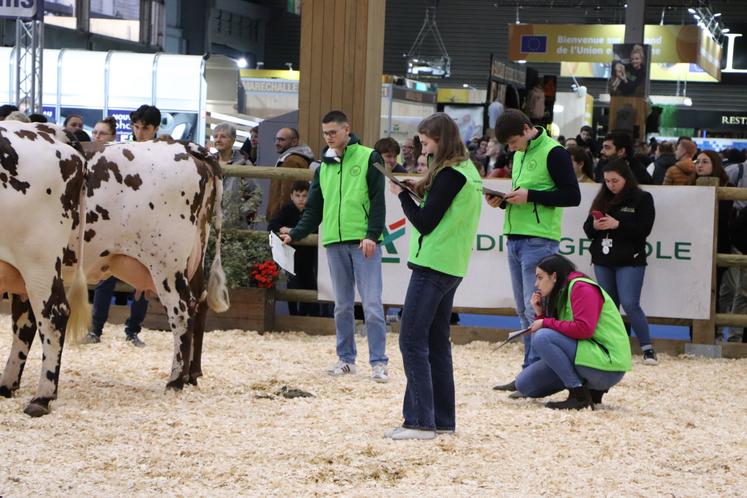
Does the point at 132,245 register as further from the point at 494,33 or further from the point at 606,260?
the point at 494,33

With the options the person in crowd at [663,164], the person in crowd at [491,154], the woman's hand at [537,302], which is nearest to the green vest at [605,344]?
the woman's hand at [537,302]

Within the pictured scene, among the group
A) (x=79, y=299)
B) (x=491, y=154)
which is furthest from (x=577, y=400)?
(x=491, y=154)

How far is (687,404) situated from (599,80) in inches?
1606

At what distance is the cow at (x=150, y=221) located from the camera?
7578 millimetres

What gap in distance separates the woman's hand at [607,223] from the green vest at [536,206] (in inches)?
63.5

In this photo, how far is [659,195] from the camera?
33.1 feet

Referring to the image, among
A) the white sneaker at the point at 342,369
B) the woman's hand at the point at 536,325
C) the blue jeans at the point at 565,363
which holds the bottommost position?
the white sneaker at the point at 342,369

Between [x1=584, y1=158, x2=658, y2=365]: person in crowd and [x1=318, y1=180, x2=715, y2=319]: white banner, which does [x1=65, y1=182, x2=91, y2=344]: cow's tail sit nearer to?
[x1=318, y1=180, x2=715, y2=319]: white banner

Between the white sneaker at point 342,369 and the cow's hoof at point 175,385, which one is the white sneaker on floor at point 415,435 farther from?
the white sneaker at point 342,369

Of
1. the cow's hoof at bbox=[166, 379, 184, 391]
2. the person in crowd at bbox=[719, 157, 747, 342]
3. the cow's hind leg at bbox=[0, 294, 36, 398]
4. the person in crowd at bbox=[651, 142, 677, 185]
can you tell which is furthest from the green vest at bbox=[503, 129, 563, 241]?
the person in crowd at bbox=[651, 142, 677, 185]

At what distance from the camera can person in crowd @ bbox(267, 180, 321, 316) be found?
10672 millimetres

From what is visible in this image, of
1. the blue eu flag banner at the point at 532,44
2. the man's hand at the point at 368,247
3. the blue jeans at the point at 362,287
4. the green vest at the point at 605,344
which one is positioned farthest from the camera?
the blue eu flag banner at the point at 532,44

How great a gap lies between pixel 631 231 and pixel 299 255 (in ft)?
10.5

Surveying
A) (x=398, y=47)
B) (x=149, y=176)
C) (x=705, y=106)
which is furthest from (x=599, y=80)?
(x=149, y=176)
